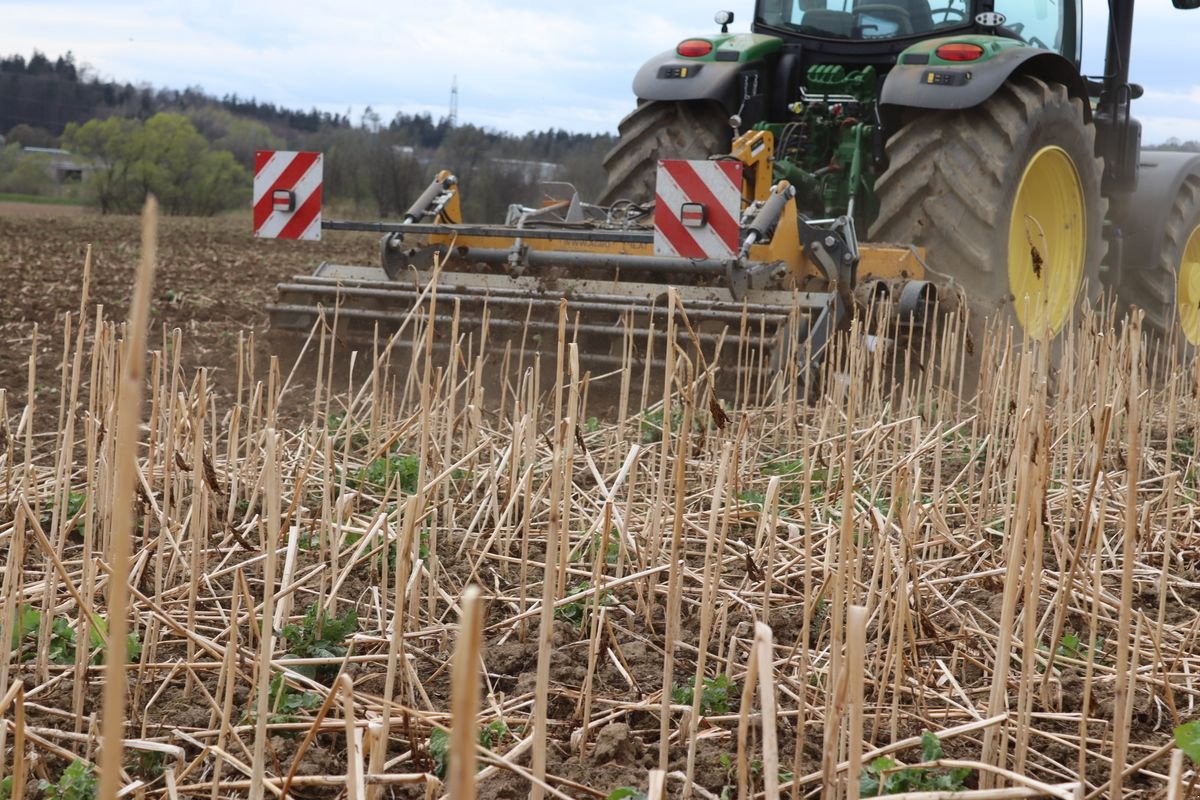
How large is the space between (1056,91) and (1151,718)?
13.0 feet

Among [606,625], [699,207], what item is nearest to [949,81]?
[699,207]

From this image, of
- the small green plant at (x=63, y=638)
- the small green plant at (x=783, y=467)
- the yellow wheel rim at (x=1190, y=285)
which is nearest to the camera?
the small green plant at (x=63, y=638)

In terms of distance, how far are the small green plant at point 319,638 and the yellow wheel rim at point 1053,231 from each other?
155 inches

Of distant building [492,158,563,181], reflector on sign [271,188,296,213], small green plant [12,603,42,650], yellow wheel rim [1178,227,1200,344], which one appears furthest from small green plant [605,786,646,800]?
distant building [492,158,563,181]

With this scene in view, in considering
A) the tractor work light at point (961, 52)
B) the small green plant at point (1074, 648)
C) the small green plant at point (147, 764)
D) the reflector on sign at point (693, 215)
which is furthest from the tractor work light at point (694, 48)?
the small green plant at point (147, 764)

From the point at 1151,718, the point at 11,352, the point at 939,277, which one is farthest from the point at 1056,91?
the point at 11,352

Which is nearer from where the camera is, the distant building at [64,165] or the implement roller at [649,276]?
the implement roller at [649,276]

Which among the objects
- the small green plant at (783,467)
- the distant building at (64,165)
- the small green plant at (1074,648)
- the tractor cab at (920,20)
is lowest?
the small green plant at (1074,648)

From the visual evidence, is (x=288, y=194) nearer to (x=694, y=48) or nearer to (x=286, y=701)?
(x=694, y=48)

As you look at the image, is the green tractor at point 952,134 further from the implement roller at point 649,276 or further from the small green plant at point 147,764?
the small green plant at point 147,764

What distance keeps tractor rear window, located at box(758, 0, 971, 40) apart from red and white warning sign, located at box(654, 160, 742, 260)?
1841 millimetres

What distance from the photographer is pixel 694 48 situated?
5902 millimetres

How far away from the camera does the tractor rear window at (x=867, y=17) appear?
5.73 metres

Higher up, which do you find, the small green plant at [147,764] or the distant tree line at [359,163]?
the distant tree line at [359,163]
